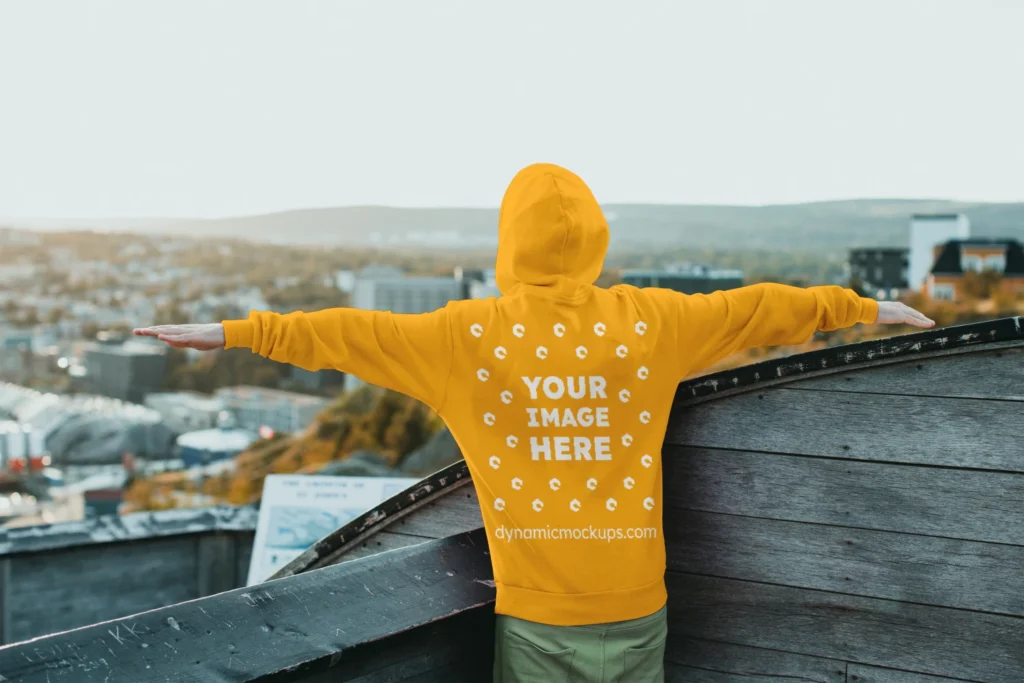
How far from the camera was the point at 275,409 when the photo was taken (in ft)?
73.8

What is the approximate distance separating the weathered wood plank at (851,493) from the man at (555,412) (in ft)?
0.47

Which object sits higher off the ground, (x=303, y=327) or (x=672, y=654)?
(x=303, y=327)

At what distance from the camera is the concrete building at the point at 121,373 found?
2267cm

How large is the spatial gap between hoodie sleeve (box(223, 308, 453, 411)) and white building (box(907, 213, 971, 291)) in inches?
644

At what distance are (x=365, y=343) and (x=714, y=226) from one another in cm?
1674

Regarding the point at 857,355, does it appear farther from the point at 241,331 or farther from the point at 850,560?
the point at 241,331

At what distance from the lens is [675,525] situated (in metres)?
1.57

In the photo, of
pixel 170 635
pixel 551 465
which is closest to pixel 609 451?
pixel 551 465

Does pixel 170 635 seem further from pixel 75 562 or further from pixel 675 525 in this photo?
pixel 75 562

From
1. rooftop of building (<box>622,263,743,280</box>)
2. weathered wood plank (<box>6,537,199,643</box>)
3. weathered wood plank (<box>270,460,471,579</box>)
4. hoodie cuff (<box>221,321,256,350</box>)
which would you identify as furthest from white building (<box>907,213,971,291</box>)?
hoodie cuff (<box>221,321,256,350</box>)

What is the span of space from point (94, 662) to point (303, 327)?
19.9 inches

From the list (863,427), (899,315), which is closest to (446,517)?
(863,427)

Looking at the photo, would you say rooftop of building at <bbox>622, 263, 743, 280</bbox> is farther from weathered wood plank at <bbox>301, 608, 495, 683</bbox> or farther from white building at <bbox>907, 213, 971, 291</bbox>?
weathered wood plank at <bbox>301, 608, 495, 683</bbox>

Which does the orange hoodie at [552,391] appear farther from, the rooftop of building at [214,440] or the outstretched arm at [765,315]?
the rooftop of building at [214,440]
